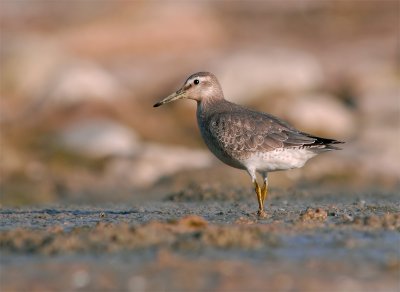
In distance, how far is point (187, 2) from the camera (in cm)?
5978

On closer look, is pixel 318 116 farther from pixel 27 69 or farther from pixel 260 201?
pixel 260 201

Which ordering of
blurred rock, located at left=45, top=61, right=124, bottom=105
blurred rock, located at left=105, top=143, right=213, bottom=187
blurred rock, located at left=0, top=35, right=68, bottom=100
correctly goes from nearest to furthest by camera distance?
1. blurred rock, located at left=105, top=143, right=213, bottom=187
2. blurred rock, located at left=45, top=61, right=124, bottom=105
3. blurred rock, located at left=0, top=35, right=68, bottom=100

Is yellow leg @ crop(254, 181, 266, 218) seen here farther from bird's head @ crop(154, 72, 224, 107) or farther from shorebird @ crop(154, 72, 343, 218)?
bird's head @ crop(154, 72, 224, 107)

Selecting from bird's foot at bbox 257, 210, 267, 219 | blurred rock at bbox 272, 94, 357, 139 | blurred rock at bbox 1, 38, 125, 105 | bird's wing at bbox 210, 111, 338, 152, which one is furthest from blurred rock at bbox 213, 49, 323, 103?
bird's foot at bbox 257, 210, 267, 219

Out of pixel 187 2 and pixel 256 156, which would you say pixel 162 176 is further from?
pixel 187 2

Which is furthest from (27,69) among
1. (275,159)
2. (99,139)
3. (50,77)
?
(275,159)

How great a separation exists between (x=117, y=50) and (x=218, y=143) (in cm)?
3445

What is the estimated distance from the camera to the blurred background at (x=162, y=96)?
20969mm

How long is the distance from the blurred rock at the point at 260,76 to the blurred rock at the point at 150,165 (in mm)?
7758

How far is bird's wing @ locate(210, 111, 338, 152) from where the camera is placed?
11766 mm

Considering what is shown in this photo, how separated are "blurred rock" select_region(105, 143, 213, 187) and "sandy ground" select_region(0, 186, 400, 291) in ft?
31.7

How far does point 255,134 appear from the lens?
39.0 feet

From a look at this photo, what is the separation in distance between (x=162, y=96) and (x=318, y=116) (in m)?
6.68

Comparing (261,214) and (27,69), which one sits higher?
(27,69)
